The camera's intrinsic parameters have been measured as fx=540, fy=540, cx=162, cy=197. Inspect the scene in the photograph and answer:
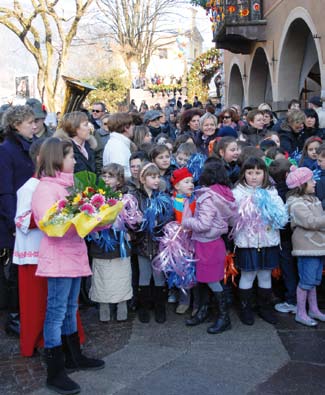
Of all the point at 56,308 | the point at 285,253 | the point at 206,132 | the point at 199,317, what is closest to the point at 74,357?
the point at 56,308

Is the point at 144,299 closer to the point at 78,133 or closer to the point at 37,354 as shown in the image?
the point at 37,354

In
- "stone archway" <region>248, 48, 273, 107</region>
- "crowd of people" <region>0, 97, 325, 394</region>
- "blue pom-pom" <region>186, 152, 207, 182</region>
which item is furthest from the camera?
"stone archway" <region>248, 48, 273, 107</region>

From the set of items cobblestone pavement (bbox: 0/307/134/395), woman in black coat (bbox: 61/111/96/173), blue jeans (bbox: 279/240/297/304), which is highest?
woman in black coat (bbox: 61/111/96/173)

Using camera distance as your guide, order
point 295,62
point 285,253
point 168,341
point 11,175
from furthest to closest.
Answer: point 295,62
point 285,253
point 11,175
point 168,341

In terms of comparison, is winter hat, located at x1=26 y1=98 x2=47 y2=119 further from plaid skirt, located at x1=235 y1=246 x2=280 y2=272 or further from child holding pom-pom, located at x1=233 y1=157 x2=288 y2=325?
plaid skirt, located at x1=235 y1=246 x2=280 y2=272

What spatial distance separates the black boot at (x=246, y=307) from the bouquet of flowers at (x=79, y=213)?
1946mm

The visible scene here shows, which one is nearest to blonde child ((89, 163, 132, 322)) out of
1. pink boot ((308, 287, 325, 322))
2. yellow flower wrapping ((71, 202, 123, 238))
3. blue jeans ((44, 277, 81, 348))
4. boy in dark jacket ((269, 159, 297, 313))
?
blue jeans ((44, 277, 81, 348))

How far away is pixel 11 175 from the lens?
16.3 feet

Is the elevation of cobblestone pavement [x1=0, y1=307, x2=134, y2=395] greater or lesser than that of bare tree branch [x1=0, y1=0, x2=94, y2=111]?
lesser

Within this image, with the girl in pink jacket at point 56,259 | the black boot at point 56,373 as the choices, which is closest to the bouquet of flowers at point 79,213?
the girl in pink jacket at point 56,259

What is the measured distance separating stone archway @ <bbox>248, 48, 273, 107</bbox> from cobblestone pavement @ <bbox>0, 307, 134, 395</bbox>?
15847 mm

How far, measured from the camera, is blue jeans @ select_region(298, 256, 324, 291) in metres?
5.16

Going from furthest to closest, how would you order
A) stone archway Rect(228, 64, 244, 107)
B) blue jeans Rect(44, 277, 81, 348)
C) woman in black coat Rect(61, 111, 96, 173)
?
stone archway Rect(228, 64, 244, 107), woman in black coat Rect(61, 111, 96, 173), blue jeans Rect(44, 277, 81, 348)

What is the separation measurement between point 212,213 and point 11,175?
6.17 feet
